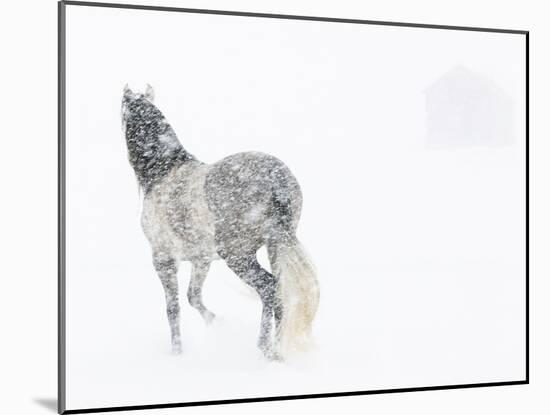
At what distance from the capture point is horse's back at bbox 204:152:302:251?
3707 mm

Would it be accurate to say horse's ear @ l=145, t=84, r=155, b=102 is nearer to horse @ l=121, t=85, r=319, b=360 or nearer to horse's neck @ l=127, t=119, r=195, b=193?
horse @ l=121, t=85, r=319, b=360

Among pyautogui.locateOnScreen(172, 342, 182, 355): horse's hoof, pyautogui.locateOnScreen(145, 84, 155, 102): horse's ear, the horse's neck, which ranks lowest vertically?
pyautogui.locateOnScreen(172, 342, 182, 355): horse's hoof

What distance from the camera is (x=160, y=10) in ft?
11.9

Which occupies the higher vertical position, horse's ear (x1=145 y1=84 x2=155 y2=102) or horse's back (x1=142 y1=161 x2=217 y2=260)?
horse's ear (x1=145 y1=84 x2=155 y2=102)

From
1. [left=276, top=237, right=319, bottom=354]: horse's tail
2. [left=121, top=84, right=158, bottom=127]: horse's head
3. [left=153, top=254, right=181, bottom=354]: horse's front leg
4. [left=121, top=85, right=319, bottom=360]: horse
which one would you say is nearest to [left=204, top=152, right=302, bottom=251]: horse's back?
[left=121, top=85, right=319, bottom=360]: horse

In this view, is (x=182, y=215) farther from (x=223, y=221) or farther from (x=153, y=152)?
(x=153, y=152)

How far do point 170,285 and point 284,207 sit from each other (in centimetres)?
55

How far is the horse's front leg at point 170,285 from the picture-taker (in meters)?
3.63

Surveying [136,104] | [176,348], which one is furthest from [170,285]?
[136,104]

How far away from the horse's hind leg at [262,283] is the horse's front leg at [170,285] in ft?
0.68

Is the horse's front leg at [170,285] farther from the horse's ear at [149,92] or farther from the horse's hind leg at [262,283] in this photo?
the horse's ear at [149,92]

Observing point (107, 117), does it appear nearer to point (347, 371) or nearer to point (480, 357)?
point (347, 371)

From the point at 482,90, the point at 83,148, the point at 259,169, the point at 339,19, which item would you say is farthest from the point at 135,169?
the point at 482,90

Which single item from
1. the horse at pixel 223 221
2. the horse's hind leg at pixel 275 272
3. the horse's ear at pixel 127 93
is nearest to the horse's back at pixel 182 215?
the horse at pixel 223 221
